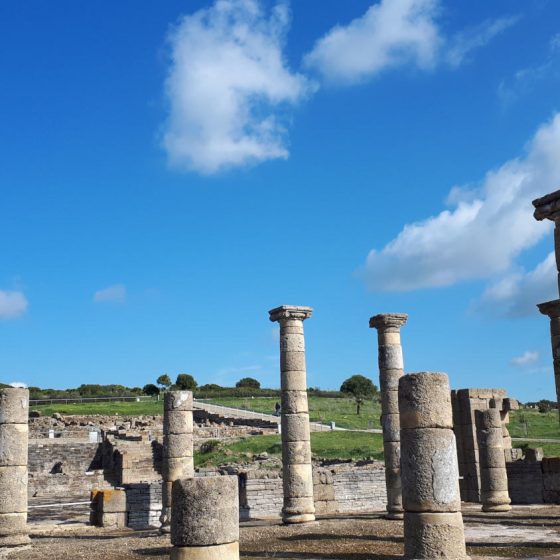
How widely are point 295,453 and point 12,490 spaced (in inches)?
263

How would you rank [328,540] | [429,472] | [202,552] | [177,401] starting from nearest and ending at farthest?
1. [202,552]
2. [429,472]
3. [328,540]
4. [177,401]

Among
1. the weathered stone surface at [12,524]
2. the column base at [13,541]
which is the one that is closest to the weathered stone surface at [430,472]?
the column base at [13,541]

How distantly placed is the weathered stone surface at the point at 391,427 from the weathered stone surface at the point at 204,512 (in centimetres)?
996

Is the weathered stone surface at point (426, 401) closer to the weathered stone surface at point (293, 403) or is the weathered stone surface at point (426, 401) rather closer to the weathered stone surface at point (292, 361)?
the weathered stone surface at point (293, 403)

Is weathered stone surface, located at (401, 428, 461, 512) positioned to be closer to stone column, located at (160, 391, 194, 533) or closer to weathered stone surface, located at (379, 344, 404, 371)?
stone column, located at (160, 391, 194, 533)

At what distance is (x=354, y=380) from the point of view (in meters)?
79.9

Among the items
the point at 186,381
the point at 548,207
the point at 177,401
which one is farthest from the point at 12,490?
the point at 186,381

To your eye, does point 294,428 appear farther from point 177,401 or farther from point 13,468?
point 13,468

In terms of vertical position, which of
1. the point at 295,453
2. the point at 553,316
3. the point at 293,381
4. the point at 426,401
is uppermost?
the point at 553,316

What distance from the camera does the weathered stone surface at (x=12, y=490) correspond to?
1470cm

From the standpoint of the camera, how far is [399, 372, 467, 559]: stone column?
984 cm

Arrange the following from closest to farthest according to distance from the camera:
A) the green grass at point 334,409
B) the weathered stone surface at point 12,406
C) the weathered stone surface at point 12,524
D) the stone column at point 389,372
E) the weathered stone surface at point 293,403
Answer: the weathered stone surface at point 12,524 → the weathered stone surface at point 12,406 → the weathered stone surface at point 293,403 → the stone column at point 389,372 → the green grass at point 334,409

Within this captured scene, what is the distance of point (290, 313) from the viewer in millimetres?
18609

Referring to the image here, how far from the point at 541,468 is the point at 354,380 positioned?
5775 centimetres
